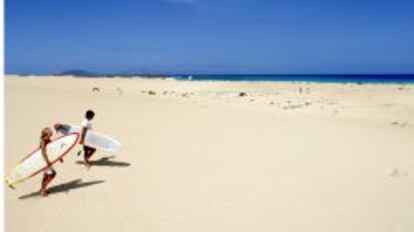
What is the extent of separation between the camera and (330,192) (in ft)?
31.3

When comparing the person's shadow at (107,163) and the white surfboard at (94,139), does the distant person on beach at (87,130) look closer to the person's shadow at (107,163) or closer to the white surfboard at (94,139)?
the white surfboard at (94,139)

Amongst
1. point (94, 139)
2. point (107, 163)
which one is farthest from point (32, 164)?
point (94, 139)

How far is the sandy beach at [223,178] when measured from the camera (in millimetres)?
7926

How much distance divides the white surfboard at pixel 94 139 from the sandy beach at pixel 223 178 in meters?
0.32

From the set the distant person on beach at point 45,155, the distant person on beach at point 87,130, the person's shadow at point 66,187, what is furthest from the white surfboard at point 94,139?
the distant person on beach at point 45,155

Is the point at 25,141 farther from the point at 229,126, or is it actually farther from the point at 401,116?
the point at 401,116

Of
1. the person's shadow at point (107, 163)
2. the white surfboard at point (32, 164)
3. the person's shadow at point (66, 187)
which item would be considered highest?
the white surfboard at point (32, 164)

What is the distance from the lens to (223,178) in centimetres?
1060

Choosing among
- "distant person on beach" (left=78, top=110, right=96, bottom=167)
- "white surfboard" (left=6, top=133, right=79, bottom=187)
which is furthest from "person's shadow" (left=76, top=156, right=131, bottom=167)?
"white surfboard" (left=6, top=133, right=79, bottom=187)

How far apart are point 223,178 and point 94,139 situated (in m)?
3.82

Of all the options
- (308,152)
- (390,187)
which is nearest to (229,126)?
(308,152)

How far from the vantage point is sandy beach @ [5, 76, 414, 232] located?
7.93 m

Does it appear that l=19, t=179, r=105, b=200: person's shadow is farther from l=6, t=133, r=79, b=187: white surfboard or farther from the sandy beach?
l=6, t=133, r=79, b=187: white surfboard

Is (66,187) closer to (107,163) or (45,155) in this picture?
(45,155)
